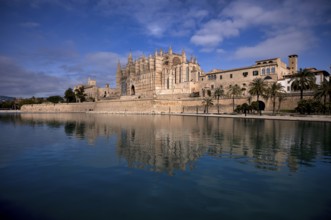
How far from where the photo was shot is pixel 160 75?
8919cm

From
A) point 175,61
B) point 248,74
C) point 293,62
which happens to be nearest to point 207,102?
point 248,74

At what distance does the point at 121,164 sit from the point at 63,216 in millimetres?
4742

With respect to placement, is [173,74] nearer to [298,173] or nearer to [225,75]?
[225,75]

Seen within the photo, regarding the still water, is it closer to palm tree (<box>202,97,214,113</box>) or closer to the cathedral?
palm tree (<box>202,97,214,113</box>)

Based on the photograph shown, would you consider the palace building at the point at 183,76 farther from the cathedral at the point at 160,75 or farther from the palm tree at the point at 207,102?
the palm tree at the point at 207,102

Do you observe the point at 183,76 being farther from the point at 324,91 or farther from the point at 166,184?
the point at 166,184

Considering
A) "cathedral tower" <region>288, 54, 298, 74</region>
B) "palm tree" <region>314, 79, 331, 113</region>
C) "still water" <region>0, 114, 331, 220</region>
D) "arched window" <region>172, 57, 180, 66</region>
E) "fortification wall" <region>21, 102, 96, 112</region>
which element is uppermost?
"arched window" <region>172, 57, 180, 66</region>

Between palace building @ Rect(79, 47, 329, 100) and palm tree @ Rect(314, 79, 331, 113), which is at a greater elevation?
palace building @ Rect(79, 47, 329, 100)

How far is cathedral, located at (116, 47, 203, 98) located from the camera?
263 ft

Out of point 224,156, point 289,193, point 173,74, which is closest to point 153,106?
point 173,74

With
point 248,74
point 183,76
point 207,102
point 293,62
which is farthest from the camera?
point 183,76

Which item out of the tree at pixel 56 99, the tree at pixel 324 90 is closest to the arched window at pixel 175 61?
the tree at pixel 324 90

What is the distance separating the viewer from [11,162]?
10789 millimetres

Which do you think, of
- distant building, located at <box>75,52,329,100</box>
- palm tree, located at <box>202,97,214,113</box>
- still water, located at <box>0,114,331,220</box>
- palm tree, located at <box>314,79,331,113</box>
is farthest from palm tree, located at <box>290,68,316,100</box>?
still water, located at <box>0,114,331,220</box>
